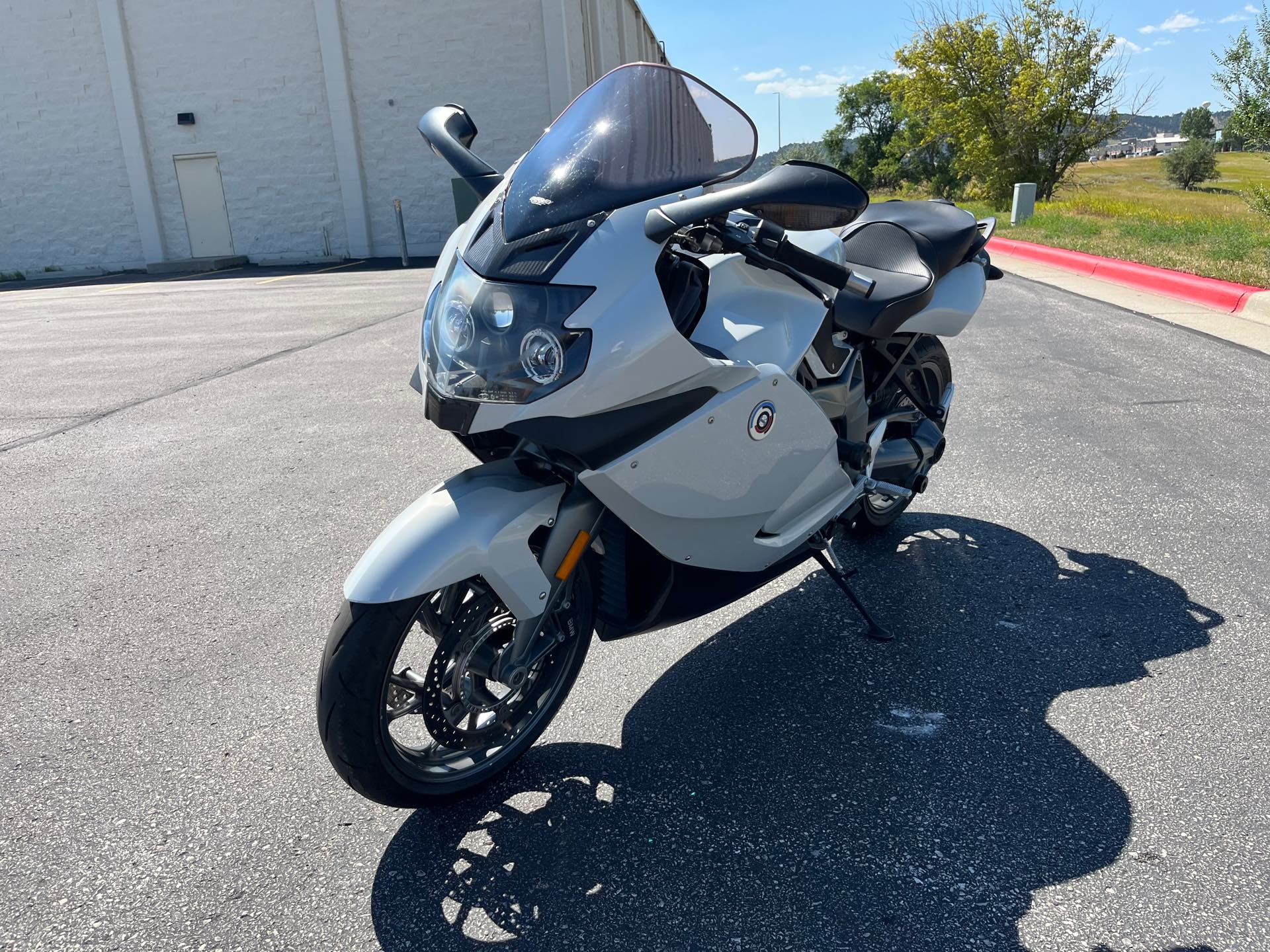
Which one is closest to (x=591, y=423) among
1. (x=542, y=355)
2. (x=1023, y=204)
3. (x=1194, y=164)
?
(x=542, y=355)

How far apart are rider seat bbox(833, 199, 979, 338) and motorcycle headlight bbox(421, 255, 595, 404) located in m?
1.15

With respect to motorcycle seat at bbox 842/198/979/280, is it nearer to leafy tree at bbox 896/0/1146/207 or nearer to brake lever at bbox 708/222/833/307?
brake lever at bbox 708/222/833/307

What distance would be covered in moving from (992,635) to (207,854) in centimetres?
260

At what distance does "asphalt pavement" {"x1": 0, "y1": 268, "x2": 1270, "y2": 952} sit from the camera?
7.18 feet

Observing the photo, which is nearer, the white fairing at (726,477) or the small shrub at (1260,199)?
the white fairing at (726,477)

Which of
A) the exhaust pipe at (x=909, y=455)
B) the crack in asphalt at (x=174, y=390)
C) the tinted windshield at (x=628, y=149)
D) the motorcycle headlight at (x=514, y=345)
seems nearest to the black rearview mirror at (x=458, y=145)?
the tinted windshield at (x=628, y=149)

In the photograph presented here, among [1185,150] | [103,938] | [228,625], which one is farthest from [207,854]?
[1185,150]

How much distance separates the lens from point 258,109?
24266 mm

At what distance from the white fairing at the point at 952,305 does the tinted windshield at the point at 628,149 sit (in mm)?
1354

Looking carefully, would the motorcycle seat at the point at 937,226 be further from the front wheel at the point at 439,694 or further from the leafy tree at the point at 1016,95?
the leafy tree at the point at 1016,95

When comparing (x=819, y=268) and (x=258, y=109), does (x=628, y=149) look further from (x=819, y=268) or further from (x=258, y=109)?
(x=258, y=109)

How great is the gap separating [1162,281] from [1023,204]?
8.78 meters

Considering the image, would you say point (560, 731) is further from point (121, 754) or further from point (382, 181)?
point (382, 181)

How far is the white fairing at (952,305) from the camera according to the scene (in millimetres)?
3736
